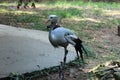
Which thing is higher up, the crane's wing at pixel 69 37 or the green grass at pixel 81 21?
the crane's wing at pixel 69 37

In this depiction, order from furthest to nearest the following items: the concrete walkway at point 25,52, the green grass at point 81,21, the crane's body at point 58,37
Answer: the green grass at point 81,21, the concrete walkway at point 25,52, the crane's body at point 58,37

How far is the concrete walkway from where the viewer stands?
5.40 meters

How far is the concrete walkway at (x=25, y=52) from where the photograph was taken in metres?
5.40

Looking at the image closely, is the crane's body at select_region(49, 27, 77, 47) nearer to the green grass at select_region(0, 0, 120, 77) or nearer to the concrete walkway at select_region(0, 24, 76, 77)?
the concrete walkway at select_region(0, 24, 76, 77)

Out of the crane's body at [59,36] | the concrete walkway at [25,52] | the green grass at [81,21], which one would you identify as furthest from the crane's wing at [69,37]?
the green grass at [81,21]

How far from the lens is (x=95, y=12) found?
12.0 m

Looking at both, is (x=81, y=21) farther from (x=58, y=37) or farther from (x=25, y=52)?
(x=58, y=37)

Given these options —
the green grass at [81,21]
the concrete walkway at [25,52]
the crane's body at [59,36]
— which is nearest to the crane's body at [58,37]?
the crane's body at [59,36]

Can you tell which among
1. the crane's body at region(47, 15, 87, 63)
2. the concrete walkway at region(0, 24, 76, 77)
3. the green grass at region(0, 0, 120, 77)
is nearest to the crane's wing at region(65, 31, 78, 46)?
the crane's body at region(47, 15, 87, 63)

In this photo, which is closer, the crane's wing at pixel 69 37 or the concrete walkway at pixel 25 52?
the crane's wing at pixel 69 37

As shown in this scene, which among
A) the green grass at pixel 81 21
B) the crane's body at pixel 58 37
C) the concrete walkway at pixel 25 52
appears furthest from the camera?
the green grass at pixel 81 21

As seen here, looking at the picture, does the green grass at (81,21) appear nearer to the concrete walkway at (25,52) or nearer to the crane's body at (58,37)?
the concrete walkway at (25,52)

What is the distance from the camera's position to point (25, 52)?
6160 mm

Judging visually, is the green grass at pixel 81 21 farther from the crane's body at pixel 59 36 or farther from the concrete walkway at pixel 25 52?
the crane's body at pixel 59 36
